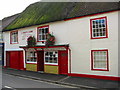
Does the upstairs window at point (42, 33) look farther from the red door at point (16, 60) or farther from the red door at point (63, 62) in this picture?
the red door at point (16, 60)

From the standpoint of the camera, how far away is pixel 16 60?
21.5 metres

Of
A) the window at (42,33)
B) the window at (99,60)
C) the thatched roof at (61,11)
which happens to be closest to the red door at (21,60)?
the thatched roof at (61,11)

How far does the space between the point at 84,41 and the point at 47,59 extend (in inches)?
193

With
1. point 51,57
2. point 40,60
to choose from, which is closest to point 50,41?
point 51,57

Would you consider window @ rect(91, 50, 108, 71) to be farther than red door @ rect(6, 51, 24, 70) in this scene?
No

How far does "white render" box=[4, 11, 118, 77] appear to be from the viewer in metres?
12.4

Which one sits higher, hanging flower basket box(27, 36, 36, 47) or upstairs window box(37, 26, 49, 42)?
upstairs window box(37, 26, 49, 42)

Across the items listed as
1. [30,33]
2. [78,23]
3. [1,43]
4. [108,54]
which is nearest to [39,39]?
[30,33]

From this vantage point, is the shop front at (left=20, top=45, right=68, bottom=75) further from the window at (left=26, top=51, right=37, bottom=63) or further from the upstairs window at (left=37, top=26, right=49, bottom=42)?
the upstairs window at (left=37, top=26, right=49, bottom=42)

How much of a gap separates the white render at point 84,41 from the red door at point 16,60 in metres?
6.37

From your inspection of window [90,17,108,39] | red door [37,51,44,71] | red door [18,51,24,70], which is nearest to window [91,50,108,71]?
window [90,17,108,39]

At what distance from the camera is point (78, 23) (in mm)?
14477

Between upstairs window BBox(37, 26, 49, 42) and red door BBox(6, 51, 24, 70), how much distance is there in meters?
4.01

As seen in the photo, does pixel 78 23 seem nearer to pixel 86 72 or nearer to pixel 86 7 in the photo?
pixel 86 7
